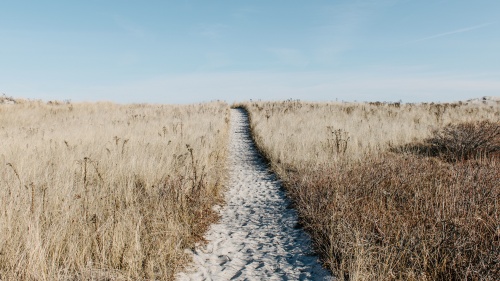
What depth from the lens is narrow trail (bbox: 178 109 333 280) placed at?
3500mm

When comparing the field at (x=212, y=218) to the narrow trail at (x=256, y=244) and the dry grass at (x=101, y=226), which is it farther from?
the narrow trail at (x=256, y=244)

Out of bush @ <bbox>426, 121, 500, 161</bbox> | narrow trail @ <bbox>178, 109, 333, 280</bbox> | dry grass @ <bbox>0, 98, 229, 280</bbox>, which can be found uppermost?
bush @ <bbox>426, 121, 500, 161</bbox>

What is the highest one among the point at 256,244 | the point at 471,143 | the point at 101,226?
the point at 471,143

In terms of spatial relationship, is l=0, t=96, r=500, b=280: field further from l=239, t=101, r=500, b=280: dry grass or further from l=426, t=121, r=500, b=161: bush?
l=426, t=121, r=500, b=161: bush

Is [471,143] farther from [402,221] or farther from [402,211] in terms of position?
[402,221]

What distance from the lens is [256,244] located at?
4.32 meters

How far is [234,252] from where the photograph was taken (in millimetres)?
4082

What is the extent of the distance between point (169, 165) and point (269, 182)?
2472mm

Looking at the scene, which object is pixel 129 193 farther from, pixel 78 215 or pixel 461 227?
pixel 461 227

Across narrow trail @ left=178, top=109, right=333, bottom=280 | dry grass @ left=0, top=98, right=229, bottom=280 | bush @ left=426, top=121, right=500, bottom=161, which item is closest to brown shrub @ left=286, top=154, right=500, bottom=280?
narrow trail @ left=178, top=109, right=333, bottom=280

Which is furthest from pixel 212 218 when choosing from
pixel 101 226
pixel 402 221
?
pixel 402 221

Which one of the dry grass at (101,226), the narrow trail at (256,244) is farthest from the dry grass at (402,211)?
the dry grass at (101,226)

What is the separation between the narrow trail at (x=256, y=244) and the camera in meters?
3.50

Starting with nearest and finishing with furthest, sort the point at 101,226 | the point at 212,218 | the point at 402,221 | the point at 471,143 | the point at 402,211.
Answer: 1. the point at 101,226
2. the point at 402,221
3. the point at 402,211
4. the point at 212,218
5. the point at 471,143
